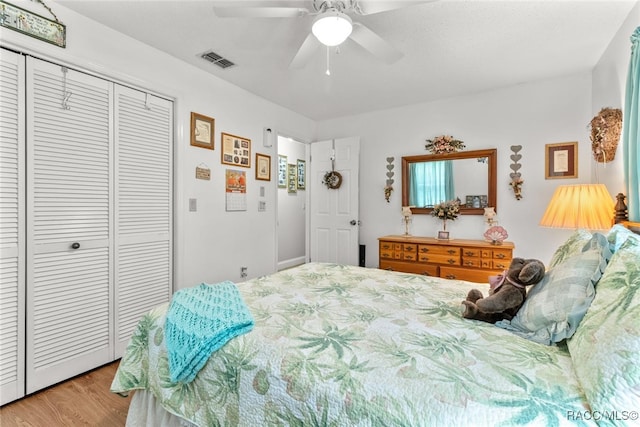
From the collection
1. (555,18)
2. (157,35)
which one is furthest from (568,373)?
(157,35)

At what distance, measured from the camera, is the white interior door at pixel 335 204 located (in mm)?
4207

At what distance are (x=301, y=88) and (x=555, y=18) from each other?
2.25 m

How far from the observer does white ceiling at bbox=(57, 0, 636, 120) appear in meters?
2.03

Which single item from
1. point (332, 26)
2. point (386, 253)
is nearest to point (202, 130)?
point (332, 26)

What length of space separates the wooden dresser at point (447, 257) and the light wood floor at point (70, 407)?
276cm

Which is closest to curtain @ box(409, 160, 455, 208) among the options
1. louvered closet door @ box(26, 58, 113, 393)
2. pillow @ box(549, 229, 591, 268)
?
pillow @ box(549, 229, 591, 268)

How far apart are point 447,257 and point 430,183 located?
1.00m

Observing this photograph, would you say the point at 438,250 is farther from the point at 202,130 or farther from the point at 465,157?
the point at 202,130

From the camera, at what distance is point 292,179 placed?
582cm

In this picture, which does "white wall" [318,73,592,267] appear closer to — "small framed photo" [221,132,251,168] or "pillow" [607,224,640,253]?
"small framed photo" [221,132,251,168]

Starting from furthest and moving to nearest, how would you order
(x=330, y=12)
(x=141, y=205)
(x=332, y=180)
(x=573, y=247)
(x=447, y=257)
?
(x=332, y=180) → (x=447, y=257) → (x=141, y=205) → (x=330, y=12) → (x=573, y=247)

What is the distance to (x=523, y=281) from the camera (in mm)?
1361

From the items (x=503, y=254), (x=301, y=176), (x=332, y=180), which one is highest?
(x=301, y=176)

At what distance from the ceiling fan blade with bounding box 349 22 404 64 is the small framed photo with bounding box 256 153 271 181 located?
2.04m
